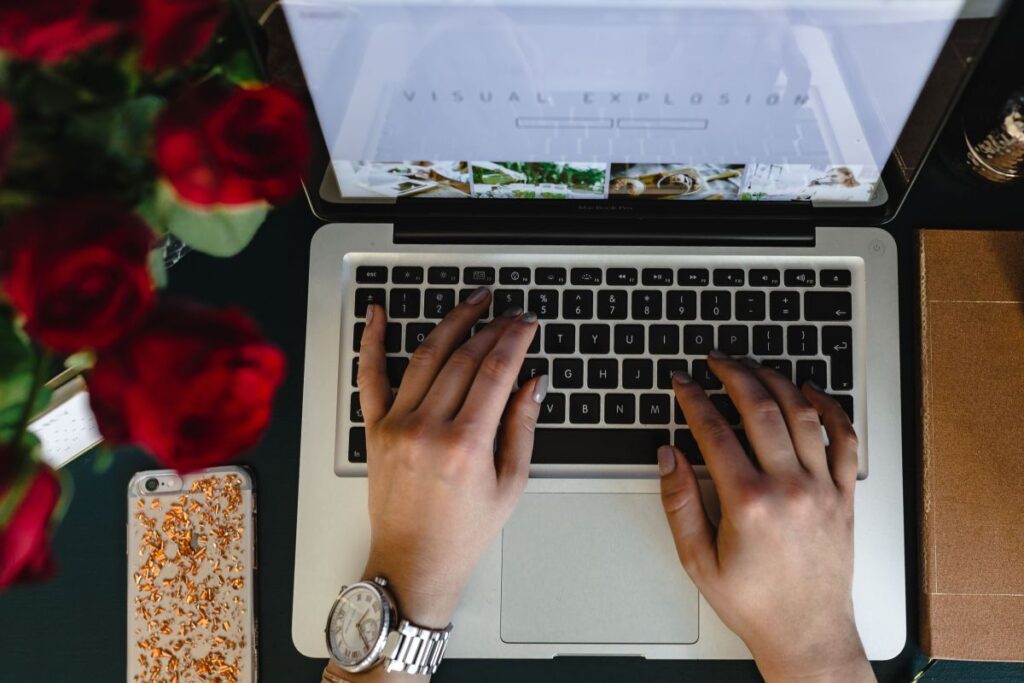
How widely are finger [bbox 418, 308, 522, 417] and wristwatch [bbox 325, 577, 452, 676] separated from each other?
0.15 meters

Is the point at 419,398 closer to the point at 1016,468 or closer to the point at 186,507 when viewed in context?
the point at 186,507

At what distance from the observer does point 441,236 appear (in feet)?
2.16

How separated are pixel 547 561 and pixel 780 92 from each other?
0.41 metres

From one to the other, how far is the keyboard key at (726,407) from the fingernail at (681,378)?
1.1 inches

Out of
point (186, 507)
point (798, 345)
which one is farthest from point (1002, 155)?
point (186, 507)

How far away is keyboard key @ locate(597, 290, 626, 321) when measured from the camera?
652 mm

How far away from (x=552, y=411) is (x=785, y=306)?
0.72ft

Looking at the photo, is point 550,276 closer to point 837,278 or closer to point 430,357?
point 430,357

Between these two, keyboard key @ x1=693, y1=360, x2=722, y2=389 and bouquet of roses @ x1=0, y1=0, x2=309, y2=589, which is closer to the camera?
bouquet of roses @ x1=0, y1=0, x2=309, y2=589

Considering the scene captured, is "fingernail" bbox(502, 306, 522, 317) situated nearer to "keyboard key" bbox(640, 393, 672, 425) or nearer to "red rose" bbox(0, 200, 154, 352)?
"keyboard key" bbox(640, 393, 672, 425)

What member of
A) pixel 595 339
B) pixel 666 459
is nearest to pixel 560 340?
pixel 595 339

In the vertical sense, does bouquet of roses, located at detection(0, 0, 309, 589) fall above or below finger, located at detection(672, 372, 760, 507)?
above

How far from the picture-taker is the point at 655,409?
642 millimetres

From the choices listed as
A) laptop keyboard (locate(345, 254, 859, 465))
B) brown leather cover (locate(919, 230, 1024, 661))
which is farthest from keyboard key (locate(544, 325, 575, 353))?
brown leather cover (locate(919, 230, 1024, 661))
